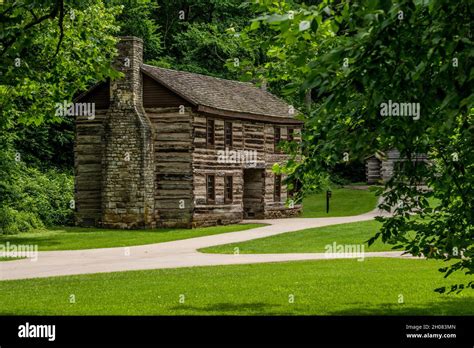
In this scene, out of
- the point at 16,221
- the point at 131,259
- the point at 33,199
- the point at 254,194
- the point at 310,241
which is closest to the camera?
the point at 131,259

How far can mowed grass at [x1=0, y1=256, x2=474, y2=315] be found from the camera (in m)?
13.4

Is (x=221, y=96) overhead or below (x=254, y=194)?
overhead

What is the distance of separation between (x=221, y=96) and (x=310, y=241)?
555 inches

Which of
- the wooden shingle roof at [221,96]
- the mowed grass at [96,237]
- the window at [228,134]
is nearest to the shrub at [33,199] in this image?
the mowed grass at [96,237]

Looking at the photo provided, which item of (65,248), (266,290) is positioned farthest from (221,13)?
(266,290)

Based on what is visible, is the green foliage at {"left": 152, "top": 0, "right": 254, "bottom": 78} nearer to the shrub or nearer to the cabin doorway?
the cabin doorway

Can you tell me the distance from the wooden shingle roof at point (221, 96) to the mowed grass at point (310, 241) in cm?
848

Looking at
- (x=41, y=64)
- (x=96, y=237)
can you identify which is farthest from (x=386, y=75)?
(x=96, y=237)

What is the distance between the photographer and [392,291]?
15.6 meters

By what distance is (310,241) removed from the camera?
1166 inches

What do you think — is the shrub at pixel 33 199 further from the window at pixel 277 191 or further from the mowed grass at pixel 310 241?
the window at pixel 277 191

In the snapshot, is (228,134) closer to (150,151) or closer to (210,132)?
(210,132)

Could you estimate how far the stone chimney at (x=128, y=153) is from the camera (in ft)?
122

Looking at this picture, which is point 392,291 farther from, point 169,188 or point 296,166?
point 169,188
